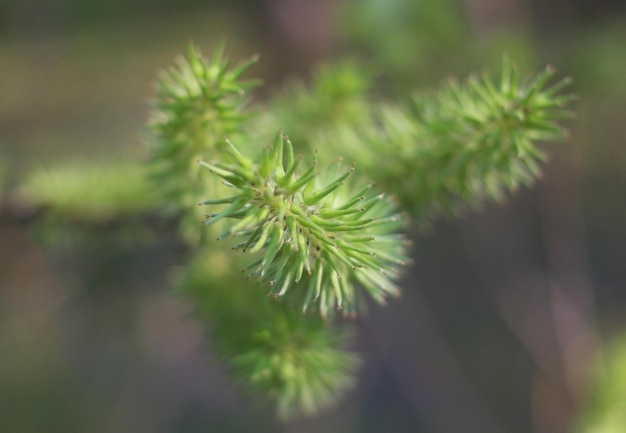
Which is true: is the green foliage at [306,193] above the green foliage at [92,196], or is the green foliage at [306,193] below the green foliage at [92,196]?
below

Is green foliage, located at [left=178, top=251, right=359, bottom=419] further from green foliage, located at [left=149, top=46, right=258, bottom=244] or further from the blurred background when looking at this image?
the blurred background

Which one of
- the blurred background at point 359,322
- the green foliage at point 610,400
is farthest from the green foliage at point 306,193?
the blurred background at point 359,322

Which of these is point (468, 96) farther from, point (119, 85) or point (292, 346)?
point (119, 85)

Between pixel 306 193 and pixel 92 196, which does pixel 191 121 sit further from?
pixel 92 196

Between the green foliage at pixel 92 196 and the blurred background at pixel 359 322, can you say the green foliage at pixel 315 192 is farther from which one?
the blurred background at pixel 359 322

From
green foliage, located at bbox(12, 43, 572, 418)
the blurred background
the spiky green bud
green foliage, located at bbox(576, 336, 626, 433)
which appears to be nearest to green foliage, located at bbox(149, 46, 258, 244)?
green foliage, located at bbox(12, 43, 572, 418)

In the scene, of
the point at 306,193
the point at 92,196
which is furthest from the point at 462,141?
the point at 92,196

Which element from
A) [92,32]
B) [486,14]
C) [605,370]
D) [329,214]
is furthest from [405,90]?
[92,32]

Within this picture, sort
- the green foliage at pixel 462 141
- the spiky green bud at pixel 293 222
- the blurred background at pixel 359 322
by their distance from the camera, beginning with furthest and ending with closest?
the blurred background at pixel 359 322
the green foliage at pixel 462 141
the spiky green bud at pixel 293 222
